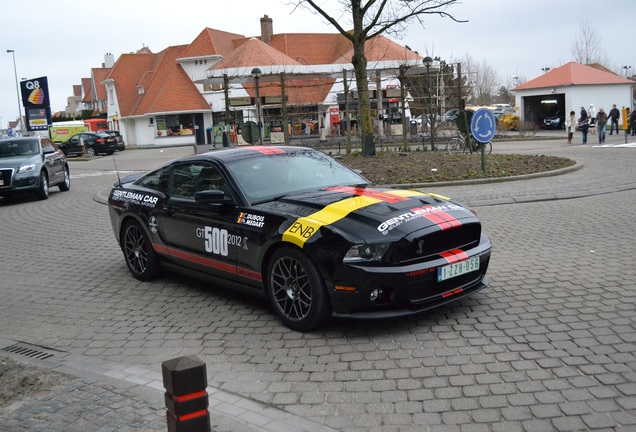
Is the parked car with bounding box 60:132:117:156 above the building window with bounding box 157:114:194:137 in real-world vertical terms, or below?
below

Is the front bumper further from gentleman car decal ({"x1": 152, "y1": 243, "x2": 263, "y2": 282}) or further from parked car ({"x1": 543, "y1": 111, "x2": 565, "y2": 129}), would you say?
parked car ({"x1": 543, "y1": 111, "x2": 565, "y2": 129})

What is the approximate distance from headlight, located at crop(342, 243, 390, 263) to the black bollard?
2340 mm

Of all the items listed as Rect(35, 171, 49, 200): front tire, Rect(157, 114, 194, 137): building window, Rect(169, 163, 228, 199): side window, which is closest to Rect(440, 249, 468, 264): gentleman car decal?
Rect(169, 163, 228, 199): side window

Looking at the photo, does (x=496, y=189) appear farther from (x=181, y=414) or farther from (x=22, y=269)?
(x=181, y=414)

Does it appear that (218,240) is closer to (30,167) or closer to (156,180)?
(156,180)

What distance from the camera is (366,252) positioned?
518cm

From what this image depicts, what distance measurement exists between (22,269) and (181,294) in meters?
3.12

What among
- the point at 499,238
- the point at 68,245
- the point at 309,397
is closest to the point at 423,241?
the point at 309,397

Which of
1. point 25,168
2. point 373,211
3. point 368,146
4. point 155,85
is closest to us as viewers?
point 373,211

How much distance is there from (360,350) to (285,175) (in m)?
2.31

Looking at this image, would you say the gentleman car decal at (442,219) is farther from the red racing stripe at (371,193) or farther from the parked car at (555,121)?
the parked car at (555,121)

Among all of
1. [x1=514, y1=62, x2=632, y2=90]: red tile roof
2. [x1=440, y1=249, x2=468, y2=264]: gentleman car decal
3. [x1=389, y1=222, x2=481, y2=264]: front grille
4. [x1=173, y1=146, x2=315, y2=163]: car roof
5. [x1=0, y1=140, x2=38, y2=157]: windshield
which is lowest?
[x1=440, y1=249, x2=468, y2=264]: gentleman car decal

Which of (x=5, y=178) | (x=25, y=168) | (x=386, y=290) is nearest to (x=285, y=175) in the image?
(x=386, y=290)

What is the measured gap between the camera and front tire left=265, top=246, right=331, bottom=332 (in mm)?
5312
